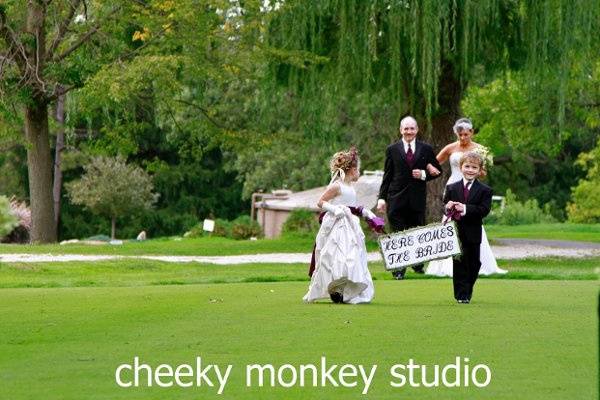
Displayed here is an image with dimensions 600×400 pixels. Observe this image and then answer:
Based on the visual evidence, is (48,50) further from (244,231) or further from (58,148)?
(58,148)

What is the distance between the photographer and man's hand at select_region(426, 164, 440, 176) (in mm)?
21906

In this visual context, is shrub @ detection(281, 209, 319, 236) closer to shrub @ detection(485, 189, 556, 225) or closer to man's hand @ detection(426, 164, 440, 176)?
shrub @ detection(485, 189, 556, 225)

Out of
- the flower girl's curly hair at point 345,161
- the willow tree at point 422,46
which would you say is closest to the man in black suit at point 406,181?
the flower girl's curly hair at point 345,161

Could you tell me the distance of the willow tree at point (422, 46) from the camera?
29.3 metres

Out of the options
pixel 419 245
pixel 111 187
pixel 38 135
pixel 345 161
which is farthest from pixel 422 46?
pixel 111 187

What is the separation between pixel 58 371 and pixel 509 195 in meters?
53.6

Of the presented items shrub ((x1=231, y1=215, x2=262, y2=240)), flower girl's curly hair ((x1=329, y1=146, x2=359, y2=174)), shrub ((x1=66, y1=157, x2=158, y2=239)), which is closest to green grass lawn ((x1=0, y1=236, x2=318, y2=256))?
shrub ((x1=231, y1=215, x2=262, y2=240))

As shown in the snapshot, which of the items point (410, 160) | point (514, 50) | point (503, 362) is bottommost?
point (503, 362)

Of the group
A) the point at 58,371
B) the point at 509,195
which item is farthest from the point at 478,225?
the point at 509,195

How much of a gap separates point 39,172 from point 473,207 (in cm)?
2454

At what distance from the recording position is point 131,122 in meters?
40.7

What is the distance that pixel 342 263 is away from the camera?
55.4 feet

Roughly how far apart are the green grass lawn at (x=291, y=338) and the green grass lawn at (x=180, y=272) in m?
3.75

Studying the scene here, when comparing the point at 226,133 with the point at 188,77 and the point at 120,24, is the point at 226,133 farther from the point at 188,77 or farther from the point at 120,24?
the point at 120,24
